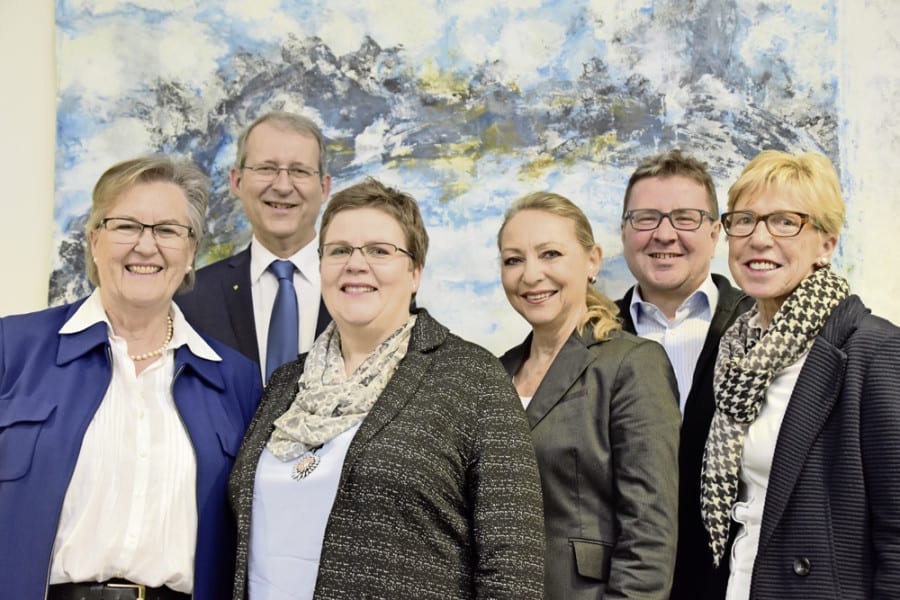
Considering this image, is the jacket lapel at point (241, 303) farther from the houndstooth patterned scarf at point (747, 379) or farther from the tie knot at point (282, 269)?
the houndstooth patterned scarf at point (747, 379)

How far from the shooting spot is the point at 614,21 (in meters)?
3.31

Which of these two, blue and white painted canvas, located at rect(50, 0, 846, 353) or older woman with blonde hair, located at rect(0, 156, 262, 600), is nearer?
older woman with blonde hair, located at rect(0, 156, 262, 600)

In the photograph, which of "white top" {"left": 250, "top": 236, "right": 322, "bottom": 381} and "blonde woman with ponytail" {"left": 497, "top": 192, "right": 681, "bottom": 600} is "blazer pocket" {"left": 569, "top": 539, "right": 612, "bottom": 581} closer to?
"blonde woman with ponytail" {"left": 497, "top": 192, "right": 681, "bottom": 600}

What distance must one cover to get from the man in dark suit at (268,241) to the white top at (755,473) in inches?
57.8

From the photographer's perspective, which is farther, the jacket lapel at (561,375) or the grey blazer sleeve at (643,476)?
the jacket lapel at (561,375)

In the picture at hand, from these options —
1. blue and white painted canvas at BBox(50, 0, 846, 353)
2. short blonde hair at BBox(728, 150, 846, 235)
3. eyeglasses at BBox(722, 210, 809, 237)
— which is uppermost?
blue and white painted canvas at BBox(50, 0, 846, 353)

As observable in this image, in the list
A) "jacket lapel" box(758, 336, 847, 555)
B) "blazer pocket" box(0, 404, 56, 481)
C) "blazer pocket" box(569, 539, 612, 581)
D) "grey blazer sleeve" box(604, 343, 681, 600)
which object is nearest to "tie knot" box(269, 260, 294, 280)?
"blazer pocket" box(0, 404, 56, 481)

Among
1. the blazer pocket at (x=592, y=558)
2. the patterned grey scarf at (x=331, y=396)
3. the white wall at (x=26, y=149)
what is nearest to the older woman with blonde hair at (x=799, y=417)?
the blazer pocket at (x=592, y=558)

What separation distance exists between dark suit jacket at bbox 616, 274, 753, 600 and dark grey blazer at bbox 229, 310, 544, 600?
550 millimetres

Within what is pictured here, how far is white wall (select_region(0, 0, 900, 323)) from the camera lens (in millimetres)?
3281

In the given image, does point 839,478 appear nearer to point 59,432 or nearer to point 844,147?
point 59,432

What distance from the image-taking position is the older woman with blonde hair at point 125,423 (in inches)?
76.3

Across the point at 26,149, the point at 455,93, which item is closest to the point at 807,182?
the point at 455,93

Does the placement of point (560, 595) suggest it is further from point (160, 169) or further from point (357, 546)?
point (160, 169)
